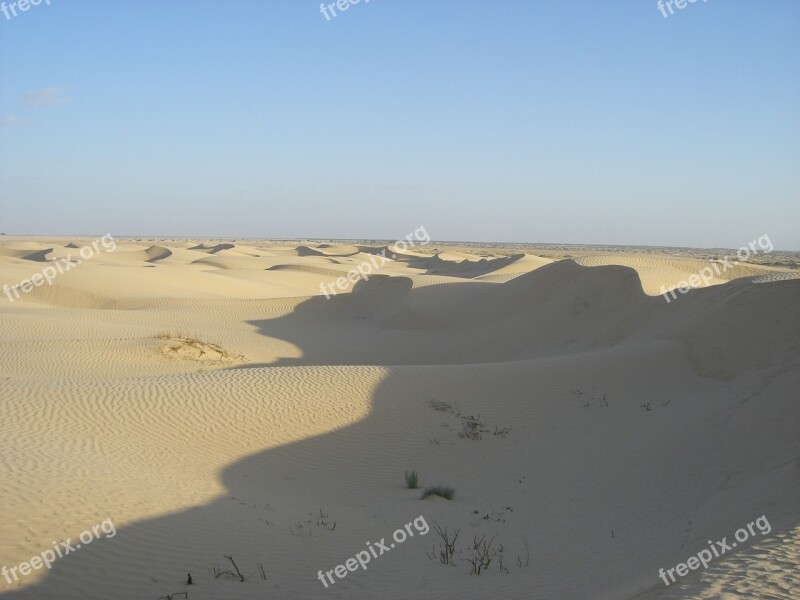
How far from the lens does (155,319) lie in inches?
996

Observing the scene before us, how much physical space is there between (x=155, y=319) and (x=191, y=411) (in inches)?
592

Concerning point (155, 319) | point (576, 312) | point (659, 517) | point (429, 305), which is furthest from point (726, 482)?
point (155, 319)
